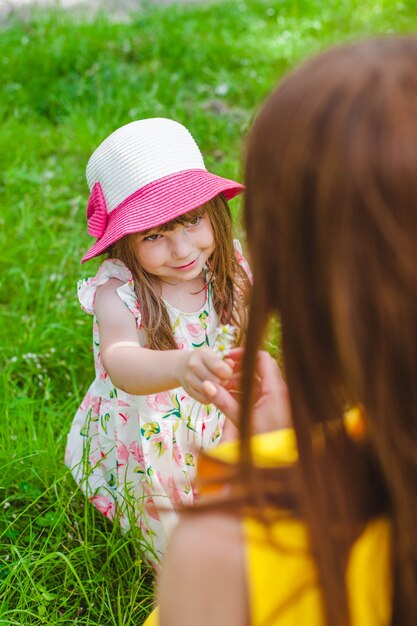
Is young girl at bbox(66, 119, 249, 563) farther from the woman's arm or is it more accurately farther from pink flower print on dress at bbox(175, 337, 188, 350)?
the woman's arm

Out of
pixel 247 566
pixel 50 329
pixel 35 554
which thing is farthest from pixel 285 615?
pixel 50 329

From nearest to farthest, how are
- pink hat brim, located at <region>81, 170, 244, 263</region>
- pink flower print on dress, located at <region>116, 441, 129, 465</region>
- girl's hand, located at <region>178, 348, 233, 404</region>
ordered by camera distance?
girl's hand, located at <region>178, 348, 233, 404</region>, pink hat brim, located at <region>81, 170, 244, 263</region>, pink flower print on dress, located at <region>116, 441, 129, 465</region>

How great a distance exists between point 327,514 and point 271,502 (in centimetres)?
7

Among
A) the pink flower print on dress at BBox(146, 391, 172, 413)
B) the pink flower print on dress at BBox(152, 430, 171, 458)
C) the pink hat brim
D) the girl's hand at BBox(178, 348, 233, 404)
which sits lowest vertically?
the pink flower print on dress at BBox(152, 430, 171, 458)

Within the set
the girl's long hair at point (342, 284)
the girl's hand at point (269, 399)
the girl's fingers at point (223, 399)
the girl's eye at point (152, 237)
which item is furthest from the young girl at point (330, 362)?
the girl's eye at point (152, 237)

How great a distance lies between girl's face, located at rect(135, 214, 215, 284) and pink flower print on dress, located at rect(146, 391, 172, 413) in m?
0.27

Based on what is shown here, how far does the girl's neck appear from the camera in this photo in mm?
2027

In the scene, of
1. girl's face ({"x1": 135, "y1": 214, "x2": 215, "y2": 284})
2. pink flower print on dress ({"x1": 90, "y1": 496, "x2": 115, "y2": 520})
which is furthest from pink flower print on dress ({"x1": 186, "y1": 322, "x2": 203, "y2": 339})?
pink flower print on dress ({"x1": 90, "y1": 496, "x2": 115, "y2": 520})

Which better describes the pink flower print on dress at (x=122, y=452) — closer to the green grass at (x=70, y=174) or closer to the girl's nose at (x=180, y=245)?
the green grass at (x=70, y=174)

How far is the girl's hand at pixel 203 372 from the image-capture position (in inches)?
52.7

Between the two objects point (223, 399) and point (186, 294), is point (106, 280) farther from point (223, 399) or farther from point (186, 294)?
point (223, 399)

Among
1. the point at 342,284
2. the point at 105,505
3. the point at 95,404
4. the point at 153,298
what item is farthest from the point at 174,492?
the point at 342,284

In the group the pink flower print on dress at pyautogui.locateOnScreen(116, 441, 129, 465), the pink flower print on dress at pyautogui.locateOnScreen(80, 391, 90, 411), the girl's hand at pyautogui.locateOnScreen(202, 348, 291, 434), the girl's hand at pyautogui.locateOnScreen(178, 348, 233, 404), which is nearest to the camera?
the girl's hand at pyautogui.locateOnScreen(178, 348, 233, 404)

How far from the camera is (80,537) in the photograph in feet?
6.72
